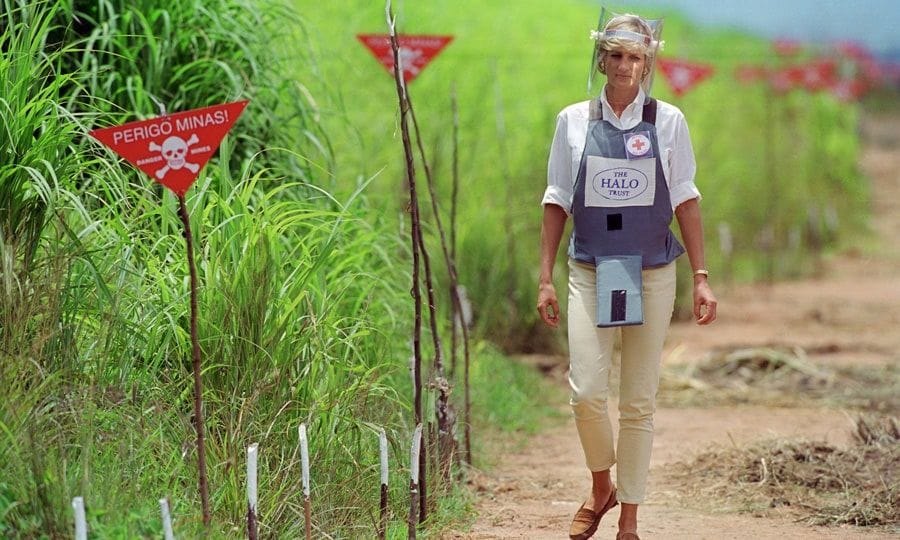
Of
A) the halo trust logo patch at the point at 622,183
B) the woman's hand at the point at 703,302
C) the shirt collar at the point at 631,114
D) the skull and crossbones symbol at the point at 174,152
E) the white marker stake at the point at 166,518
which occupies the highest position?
the shirt collar at the point at 631,114

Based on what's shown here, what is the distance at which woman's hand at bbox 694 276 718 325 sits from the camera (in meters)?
3.93

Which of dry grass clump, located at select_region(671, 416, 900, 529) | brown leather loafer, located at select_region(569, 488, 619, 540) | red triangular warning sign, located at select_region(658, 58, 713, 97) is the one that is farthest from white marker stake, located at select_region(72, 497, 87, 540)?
red triangular warning sign, located at select_region(658, 58, 713, 97)

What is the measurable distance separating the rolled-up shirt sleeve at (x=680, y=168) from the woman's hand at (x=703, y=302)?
0.24 m

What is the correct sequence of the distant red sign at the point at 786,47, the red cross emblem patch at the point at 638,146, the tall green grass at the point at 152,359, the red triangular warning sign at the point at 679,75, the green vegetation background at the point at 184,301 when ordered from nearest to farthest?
the tall green grass at the point at 152,359, the green vegetation background at the point at 184,301, the red cross emblem patch at the point at 638,146, the red triangular warning sign at the point at 679,75, the distant red sign at the point at 786,47

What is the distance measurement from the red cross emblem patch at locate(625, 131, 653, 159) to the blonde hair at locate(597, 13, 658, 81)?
0.20 m

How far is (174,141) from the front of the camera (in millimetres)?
3244

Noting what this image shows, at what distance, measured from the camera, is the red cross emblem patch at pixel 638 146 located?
12.6 feet

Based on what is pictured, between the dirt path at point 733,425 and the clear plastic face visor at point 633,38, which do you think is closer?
the clear plastic face visor at point 633,38

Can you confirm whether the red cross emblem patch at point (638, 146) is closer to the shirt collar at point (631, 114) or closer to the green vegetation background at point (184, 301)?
the shirt collar at point (631, 114)

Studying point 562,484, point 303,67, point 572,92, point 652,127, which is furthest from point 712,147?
point 652,127

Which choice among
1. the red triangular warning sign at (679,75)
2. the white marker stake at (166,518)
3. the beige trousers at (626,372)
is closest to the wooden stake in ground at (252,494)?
the white marker stake at (166,518)

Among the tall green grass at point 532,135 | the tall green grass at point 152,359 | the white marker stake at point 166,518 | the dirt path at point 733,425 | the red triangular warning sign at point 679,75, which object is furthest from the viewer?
the red triangular warning sign at point 679,75

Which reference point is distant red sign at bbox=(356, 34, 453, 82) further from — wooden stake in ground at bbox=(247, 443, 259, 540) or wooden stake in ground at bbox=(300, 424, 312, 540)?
wooden stake in ground at bbox=(247, 443, 259, 540)

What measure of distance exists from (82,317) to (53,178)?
0.39 meters
